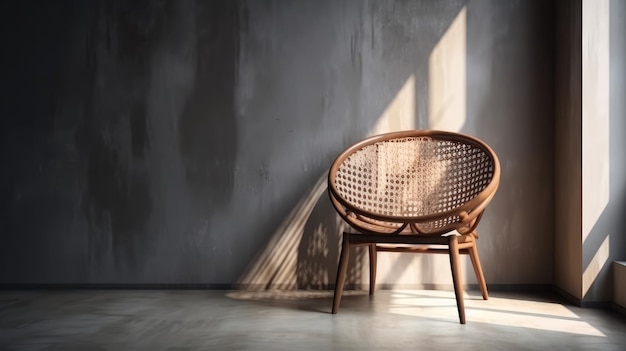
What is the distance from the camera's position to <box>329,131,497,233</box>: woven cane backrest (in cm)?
273

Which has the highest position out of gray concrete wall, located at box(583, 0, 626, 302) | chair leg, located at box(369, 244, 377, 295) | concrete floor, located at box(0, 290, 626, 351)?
gray concrete wall, located at box(583, 0, 626, 302)

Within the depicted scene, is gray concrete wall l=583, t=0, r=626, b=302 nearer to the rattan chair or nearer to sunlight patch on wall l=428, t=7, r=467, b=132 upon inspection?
the rattan chair

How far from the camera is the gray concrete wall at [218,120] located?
9.77ft

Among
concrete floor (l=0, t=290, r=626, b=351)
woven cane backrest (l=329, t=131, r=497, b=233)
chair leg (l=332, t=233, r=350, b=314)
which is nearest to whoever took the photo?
concrete floor (l=0, t=290, r=626, b=351)

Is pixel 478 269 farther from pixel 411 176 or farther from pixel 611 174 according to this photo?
pixel 611 174

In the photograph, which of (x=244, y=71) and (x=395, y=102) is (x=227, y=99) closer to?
(x=244, y=71)

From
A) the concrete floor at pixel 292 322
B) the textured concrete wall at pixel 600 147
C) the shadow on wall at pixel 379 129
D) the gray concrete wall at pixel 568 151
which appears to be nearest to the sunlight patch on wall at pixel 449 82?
the shadow on wall at pixel 379 129

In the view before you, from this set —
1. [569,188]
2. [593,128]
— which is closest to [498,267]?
[569,188]

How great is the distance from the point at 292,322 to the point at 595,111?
1.53 m

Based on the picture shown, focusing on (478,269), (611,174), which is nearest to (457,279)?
(478,269)

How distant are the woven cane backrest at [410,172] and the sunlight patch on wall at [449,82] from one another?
0.21 meters

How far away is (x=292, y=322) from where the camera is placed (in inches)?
89.7

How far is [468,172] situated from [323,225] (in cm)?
74

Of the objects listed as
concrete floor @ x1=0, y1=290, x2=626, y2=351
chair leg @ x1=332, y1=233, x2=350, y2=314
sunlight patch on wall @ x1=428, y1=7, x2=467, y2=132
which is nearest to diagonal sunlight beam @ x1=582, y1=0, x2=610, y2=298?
concrete floor @ x1=0, y1=290, x2=626, y2=351
